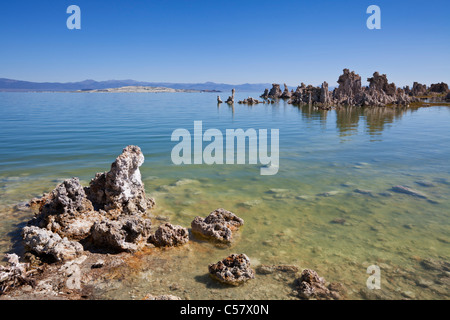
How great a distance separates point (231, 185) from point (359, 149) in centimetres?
1310

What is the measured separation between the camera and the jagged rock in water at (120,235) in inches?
277

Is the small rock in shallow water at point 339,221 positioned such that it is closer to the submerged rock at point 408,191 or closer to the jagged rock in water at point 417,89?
the submerged rock at point 408,191

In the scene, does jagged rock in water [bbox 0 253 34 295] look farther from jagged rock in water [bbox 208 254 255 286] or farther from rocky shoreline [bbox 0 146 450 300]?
jagged rock in water [bbox 208 254 255 286]

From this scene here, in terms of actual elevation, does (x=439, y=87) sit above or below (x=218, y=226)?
above

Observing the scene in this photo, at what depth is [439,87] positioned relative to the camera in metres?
130

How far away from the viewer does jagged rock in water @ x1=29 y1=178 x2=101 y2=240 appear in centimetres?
760

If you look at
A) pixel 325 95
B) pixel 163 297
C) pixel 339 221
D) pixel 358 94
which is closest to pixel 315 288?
pixel 163 297

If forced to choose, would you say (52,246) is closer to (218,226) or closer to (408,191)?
(218,226)

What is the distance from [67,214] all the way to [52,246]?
4.63 ft

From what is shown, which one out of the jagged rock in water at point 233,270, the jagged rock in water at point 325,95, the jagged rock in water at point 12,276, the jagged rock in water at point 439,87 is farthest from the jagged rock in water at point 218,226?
the jagged rock in water at point 439,87

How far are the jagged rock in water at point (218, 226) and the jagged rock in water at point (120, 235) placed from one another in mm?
1503
